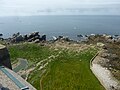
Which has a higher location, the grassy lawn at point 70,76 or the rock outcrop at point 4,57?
the rock outcrop at point 4,57

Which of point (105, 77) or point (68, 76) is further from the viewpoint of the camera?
point (68, 76)

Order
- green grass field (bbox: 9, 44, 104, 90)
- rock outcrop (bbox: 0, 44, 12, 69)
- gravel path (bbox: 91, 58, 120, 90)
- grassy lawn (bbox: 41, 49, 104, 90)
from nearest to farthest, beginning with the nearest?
grassy lawn (bbox: 41, 49, 104, 90) < green grass field (bbox: 9, 44, 104, 90) < gravel path (bbox: 91, 58, 120, 90) < rock outcrop (bbox: 0, 44, 12, 69)

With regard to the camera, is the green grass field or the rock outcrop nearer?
the green grass field

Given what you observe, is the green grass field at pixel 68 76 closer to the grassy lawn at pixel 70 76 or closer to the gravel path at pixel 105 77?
the grassy lawn at pixel 70 76

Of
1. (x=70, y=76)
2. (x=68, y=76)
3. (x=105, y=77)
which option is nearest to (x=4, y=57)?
(x=68, y=76)

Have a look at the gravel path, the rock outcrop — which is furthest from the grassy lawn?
the rock outcrop

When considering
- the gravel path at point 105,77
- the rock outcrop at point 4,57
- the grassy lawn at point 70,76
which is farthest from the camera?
the rock outcrop at point 4,57

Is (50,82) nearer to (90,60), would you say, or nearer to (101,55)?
(90,60)

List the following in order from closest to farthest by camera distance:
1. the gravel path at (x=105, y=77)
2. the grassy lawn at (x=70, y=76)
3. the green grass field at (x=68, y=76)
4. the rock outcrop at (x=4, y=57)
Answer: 1. the grassy lawn at (x=70, y=76)
2. the green grass field at (x=68, y=76)
3. the gravel path at (x=105, y=77)
4. the rock outcrop at (x=4, y=57)

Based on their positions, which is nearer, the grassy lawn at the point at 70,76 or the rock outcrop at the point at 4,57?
the grassy lawn at the point at 70,76

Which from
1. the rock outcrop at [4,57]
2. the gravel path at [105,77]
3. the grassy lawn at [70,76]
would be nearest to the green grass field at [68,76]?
the grassy lawn at [70,76]

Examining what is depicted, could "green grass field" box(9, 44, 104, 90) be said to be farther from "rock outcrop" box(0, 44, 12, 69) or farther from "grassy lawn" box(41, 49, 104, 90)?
"rock outcrop" box(0, 44, 12, 69)

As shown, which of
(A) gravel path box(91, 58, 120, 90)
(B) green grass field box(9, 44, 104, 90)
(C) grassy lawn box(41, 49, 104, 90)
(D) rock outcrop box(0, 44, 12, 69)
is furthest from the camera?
(D) rock outcrop box(0, 44, 12, 69)

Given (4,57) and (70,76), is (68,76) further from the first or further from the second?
(4,57)
